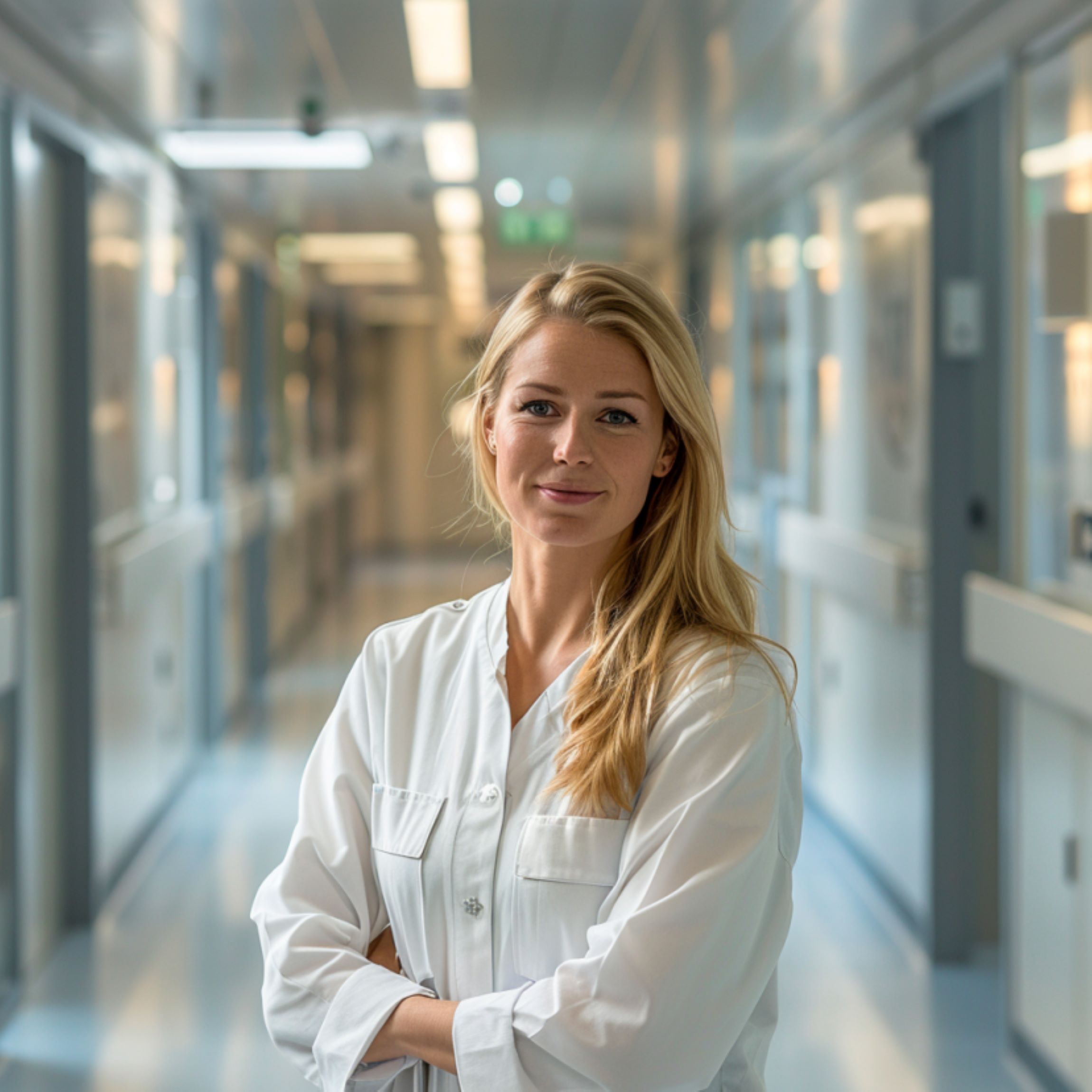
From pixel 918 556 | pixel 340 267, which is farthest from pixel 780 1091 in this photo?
pixel 340 267

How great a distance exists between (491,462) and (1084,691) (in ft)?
6.20

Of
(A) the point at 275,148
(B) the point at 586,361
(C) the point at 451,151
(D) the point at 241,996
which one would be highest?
(C) the point at 451,151

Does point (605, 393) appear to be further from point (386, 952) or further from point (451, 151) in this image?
point (451, 151)

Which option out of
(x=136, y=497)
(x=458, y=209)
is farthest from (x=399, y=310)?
(x=136, y=497)

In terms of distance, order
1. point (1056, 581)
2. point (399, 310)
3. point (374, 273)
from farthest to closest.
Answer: point (399, 310) < point (374, 273) < point (1056, 581)

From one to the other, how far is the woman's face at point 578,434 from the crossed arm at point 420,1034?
1.72ft

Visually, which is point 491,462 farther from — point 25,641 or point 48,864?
point 48,864

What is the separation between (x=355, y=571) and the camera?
1588 centimetres

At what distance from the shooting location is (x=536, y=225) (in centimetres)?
816

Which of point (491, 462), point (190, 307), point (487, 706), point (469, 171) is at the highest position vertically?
point (469, 171)

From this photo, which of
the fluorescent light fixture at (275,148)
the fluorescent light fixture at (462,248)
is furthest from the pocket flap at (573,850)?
the fluorescent light fixture at (462,248)

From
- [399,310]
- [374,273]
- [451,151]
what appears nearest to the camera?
[451,151]

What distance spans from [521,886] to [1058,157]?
2.64 m

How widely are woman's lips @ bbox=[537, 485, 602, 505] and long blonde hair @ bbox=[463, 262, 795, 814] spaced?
11 centimetres
